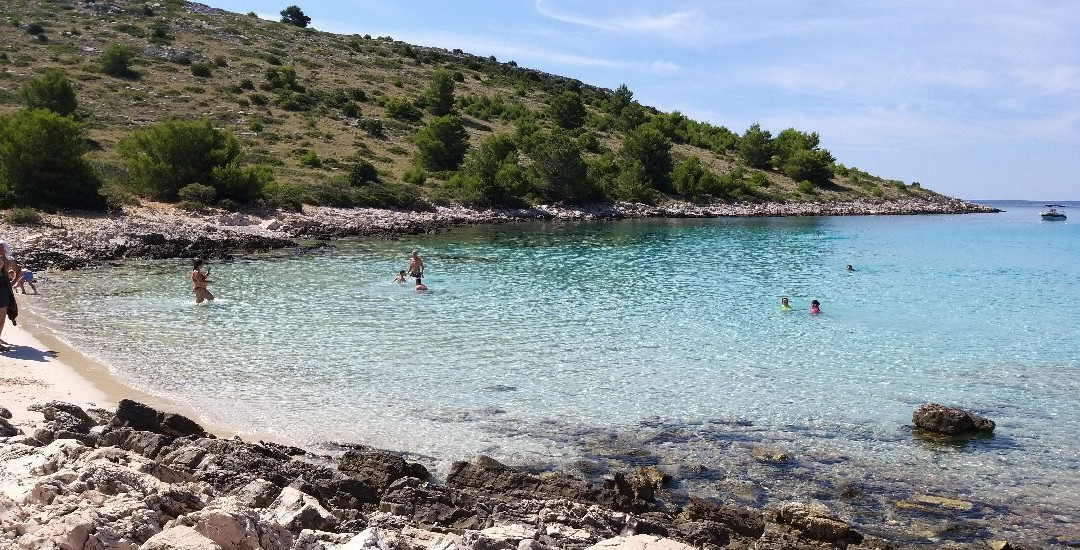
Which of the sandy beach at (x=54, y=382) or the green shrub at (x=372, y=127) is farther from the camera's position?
the green shrub at (x=372, y=127)

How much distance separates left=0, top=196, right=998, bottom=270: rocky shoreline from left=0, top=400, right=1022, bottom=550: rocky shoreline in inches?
918

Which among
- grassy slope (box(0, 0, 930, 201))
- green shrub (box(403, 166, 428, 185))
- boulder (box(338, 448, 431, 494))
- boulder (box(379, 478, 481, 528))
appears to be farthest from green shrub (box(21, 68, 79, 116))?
boulder (box(379, 478, 481, 528))

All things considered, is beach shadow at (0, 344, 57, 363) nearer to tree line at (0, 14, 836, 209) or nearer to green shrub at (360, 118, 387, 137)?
tree line at (0, 14, 836, 209)

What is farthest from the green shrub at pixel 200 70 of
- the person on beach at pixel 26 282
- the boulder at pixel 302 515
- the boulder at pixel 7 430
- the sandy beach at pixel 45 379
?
the boulder at pixel 302 515

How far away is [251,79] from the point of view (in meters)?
76.6

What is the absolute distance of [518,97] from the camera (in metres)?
96.2

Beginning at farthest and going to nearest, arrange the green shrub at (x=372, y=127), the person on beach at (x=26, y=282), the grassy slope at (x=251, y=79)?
the green shrub at (x=372, y=127) < the grassy slope at (x=251, y=79) < the person on beach at (x=26, y=282)

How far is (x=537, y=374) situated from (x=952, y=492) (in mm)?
7602

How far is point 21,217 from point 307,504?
33.1m

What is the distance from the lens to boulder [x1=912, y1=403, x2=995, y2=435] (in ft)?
38.5

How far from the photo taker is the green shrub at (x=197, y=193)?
40.9 meters

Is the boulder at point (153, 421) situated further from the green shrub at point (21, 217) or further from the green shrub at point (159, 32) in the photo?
the green shrub at point (159, 32)

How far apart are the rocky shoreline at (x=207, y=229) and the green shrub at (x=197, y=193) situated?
106 centimetres

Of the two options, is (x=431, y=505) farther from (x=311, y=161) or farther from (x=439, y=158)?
(x=439, y=158)
